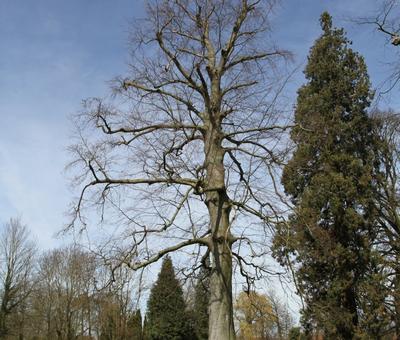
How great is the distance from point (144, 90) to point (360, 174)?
474 inches

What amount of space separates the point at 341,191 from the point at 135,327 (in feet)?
56.8

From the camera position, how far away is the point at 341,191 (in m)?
16.1

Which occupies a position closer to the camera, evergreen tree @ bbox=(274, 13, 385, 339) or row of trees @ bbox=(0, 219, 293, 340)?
evergreen tree @ bbox=(274, 13, 385, 339)

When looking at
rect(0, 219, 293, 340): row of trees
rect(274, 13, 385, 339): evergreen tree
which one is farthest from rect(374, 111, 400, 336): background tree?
rect(0, 219, 293, 340): row of trees

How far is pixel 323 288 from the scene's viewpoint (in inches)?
615

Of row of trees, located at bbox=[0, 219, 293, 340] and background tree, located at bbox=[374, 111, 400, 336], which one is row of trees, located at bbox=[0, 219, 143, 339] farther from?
background tree, located at bbox=[374, 111, 400, 336]

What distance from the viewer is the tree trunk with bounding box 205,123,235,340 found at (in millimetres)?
5914

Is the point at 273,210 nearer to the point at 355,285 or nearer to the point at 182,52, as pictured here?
the point at 182,52

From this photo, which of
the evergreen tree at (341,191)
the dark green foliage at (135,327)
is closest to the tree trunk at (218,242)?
the evergreen tree at (341,191)

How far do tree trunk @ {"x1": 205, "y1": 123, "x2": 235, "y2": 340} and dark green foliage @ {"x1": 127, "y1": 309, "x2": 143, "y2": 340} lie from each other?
65.9 feet

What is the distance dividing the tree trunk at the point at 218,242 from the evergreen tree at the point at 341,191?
6.45m

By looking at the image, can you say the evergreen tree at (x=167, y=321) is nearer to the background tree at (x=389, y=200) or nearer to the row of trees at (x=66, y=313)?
the row of trees at (x=66, y=313)

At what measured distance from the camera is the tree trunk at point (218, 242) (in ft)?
19.4

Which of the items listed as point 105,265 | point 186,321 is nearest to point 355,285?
point 105,265
